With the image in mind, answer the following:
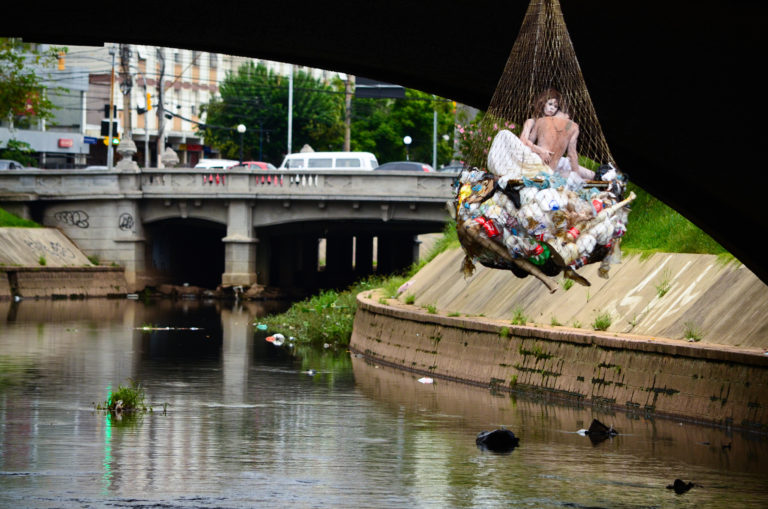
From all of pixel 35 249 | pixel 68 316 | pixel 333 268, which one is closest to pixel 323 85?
pixel 333 268

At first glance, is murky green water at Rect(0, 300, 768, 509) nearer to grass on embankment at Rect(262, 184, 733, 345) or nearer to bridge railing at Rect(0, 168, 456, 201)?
grass on embankment at Rect(262, 184, 733, 345)

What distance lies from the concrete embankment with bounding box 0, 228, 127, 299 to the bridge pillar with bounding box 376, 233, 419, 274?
18.5 meters

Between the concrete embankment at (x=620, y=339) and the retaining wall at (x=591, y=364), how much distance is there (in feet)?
0.08

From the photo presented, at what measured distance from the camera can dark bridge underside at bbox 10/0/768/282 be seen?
46.6ft

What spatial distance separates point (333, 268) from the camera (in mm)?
78688

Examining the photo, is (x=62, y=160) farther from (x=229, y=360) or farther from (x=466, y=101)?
(x=466, y=101)

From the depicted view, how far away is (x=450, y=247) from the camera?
38.2 meters

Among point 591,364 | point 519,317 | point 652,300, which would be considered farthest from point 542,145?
point 519,317

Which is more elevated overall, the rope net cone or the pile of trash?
the rope net cone

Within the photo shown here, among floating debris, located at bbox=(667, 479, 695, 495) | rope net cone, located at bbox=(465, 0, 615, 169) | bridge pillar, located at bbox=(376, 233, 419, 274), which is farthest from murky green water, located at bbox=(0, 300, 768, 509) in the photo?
bridge pillar, located at bbox=(376, 233, 419, 274)

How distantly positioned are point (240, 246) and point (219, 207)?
2113mm

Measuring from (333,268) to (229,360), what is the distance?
45109mm

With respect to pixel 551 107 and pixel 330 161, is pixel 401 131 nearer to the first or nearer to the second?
pixel 330 161

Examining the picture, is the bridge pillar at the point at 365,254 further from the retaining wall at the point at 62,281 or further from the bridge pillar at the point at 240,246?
the retaining wall at the point at 62,281
